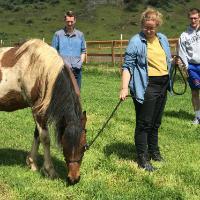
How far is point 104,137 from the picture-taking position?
844cm

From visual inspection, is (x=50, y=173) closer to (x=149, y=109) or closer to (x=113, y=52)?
(x=149, y=109)

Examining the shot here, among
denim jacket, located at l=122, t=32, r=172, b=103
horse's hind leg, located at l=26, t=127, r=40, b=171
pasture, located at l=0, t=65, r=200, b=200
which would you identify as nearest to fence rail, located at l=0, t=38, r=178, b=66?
pasture, located at l=0, t=65, r=200, b=200

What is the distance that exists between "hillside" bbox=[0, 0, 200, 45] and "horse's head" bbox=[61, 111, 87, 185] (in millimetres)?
46138

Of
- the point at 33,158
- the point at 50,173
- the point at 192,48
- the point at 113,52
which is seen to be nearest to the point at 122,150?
the point at 33,158

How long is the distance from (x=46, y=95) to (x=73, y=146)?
2.38ft

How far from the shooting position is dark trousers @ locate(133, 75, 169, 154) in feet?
21.3

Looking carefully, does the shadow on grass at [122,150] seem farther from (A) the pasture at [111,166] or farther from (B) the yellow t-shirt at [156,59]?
(B) the yellow t-shirt at [156,59]

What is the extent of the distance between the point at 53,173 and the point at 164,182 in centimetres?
140

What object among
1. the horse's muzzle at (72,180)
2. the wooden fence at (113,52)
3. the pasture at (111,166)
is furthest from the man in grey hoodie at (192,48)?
the wooden fence at (113,52)

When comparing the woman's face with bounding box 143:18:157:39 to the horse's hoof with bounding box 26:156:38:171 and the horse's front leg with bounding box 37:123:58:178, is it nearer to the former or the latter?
the horse's front leg with bounding box 37:123:58:178

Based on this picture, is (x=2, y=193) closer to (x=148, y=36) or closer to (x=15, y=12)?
(x=148, y=36)

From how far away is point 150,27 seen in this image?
6344 millimetres

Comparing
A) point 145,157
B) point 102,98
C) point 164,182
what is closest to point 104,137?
point 145,157

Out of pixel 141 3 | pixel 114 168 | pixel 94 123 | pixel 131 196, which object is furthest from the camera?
pixel 141 3
